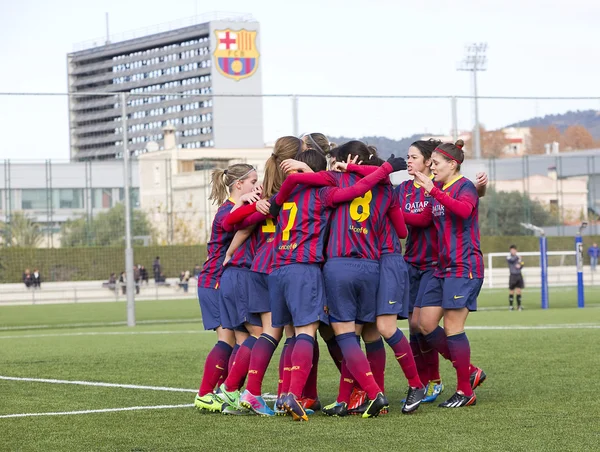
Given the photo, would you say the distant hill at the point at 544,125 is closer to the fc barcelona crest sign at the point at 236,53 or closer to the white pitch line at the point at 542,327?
the white pitch line at the point at 542,327

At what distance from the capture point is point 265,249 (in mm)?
6984

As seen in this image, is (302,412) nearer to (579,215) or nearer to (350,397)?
(350,397)

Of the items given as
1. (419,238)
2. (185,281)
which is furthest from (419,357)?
(185,281)

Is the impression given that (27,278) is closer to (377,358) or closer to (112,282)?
(112,282)

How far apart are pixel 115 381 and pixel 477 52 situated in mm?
72291

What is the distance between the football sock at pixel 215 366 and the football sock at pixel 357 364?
1115mm

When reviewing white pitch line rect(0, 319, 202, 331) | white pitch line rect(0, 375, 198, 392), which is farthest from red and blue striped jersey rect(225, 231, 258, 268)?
white pitch line rect(0, 319, 202, 331)

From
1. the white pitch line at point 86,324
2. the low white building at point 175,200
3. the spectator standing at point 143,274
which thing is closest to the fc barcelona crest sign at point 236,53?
the low white building at point 175,200

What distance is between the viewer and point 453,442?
5.37 m

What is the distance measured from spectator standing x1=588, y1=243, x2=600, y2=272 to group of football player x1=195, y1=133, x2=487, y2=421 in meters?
25.1

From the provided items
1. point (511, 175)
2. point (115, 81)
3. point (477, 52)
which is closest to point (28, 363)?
point (511, 175)

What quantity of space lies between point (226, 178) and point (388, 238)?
1.37 meters

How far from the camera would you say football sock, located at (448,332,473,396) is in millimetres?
6957

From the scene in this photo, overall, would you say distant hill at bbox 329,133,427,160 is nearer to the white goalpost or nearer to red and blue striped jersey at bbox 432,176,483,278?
the white goalpost
